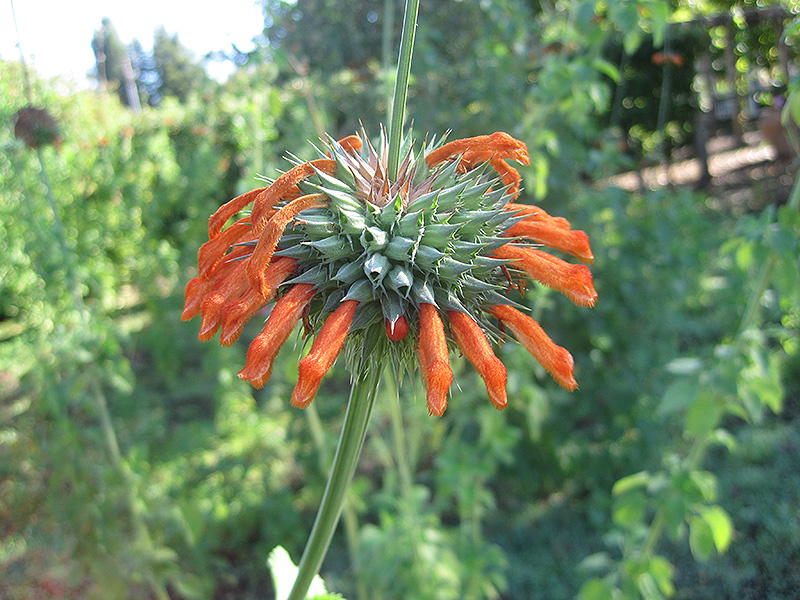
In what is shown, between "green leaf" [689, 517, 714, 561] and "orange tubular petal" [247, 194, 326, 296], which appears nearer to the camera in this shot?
"orange tubular petal" [247, 194, 326, 296]

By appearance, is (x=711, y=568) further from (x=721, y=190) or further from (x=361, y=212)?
(x=721, y=190)

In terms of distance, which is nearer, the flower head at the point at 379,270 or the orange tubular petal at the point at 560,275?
the flower head at the point at 379,270

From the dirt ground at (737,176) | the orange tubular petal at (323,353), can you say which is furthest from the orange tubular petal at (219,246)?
the dirt ground at (737,176)

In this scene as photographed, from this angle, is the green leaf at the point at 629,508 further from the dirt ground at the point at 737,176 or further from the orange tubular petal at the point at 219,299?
the dirt ground at the point at 737,176

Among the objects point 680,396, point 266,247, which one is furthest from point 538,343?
point 680,396

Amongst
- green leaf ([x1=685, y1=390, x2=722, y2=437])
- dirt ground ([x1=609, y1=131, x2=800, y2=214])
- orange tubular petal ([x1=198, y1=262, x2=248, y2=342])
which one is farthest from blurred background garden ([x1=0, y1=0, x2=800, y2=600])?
dirt ground ([x1=609, y1=131, x2=800, y2=214])

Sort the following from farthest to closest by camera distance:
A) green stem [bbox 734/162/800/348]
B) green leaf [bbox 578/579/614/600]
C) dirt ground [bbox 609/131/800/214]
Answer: dirt ground [bbox 609/131/800/214] → green leaf [bbox 578/579/614/600] → green stem [bbox 734/162/800/348]

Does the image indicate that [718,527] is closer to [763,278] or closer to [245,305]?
[763,278]

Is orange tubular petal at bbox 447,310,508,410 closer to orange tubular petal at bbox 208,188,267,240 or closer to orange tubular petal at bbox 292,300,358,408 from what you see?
orange tubular petal at bbox 292,300,358,408
